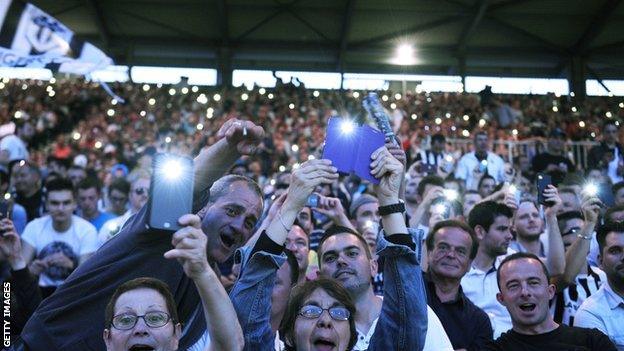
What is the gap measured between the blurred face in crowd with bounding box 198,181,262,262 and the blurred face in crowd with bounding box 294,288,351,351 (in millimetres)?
446

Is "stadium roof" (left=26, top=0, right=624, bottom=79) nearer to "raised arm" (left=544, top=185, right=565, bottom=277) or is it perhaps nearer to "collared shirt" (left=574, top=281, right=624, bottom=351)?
"raised arm" (left=544, top=185, right=565, bottom=277)

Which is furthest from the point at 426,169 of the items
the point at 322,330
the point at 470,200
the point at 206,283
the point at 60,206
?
the point at 206,283

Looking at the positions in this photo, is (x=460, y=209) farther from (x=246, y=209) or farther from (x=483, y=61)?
(x=483, y=61)

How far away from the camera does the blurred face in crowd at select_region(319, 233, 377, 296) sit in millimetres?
3865

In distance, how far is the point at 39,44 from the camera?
504cm

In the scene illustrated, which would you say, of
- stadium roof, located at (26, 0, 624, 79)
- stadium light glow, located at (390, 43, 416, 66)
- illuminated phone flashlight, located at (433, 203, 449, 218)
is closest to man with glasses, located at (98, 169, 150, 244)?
illuminated phone flashlight, located at (433, 203, 449, 218)

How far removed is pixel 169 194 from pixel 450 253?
261 cm

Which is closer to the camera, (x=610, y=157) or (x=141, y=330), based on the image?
(x=141, y=330)

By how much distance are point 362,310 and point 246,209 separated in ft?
2.96

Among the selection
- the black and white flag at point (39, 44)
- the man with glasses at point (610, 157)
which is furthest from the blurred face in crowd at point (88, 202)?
the man with glasses at point (610, 157)

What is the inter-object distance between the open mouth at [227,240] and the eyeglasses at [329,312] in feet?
1.53

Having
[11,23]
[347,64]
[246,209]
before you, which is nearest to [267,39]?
[347,64]

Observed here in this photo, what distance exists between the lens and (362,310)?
12.7 ft

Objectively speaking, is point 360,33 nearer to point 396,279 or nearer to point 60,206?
point 60,206
